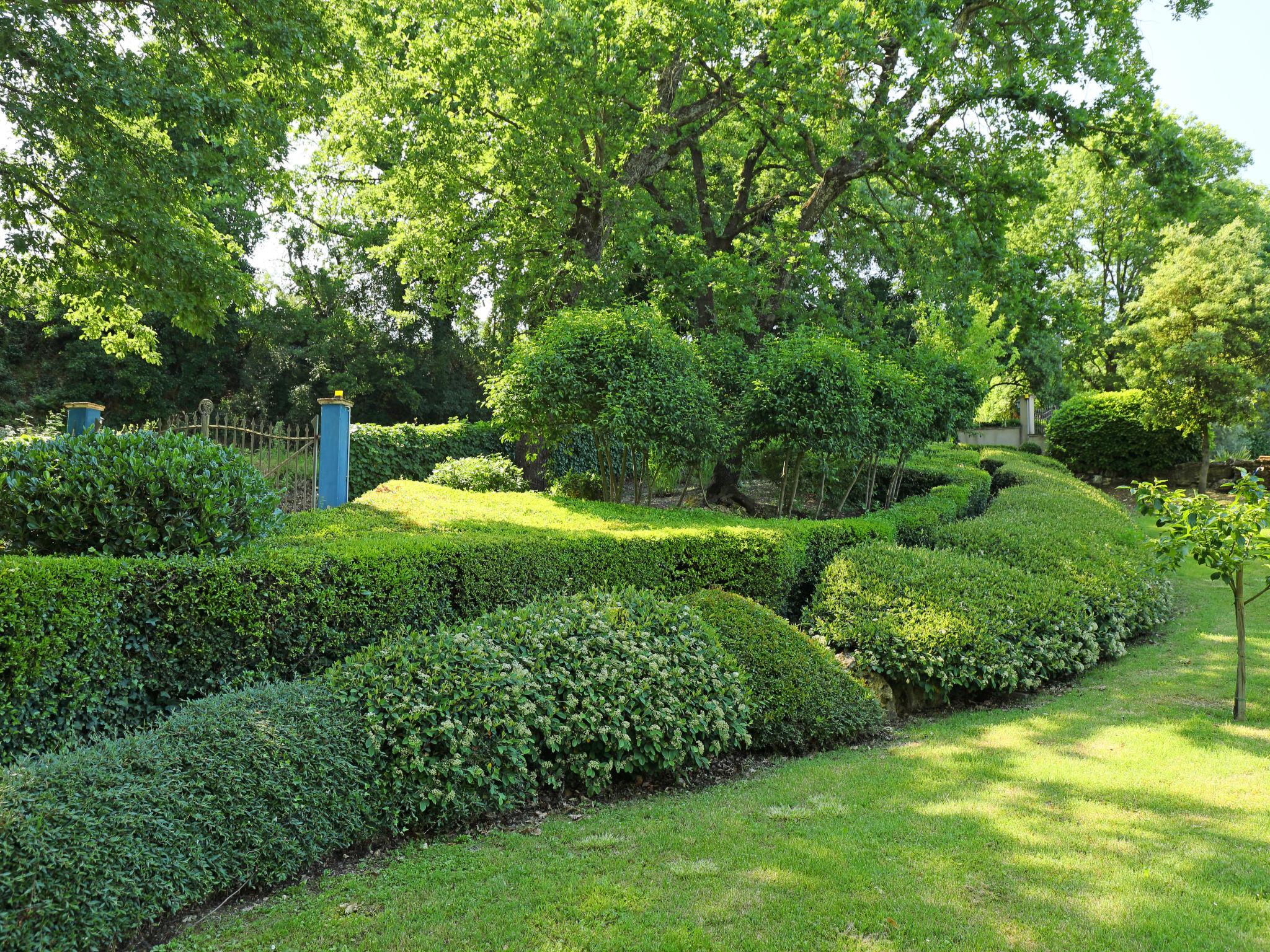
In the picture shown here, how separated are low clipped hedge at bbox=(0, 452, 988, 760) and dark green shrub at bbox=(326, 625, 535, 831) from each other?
718 mm

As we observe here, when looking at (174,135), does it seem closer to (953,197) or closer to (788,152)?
(788,152)

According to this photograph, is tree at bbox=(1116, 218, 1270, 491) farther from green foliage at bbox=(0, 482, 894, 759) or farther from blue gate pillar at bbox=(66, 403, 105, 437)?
blue gate pillar at bbox=(66, 403, 105, 437)

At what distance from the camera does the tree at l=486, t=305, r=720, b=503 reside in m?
9.42

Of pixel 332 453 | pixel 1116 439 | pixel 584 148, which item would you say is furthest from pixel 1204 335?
pixel 332 453

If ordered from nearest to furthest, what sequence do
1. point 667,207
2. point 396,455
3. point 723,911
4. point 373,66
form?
point 723,911 < point 373,66 < point 396,455 < point 667,207

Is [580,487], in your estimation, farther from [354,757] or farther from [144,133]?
[354,757]

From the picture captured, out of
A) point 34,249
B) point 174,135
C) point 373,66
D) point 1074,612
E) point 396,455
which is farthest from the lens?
point 174,135

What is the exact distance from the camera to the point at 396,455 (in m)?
15.5

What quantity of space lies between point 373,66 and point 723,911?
43.6 ft

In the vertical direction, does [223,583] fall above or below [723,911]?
above

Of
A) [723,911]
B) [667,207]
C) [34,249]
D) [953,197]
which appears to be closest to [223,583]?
[723,911]

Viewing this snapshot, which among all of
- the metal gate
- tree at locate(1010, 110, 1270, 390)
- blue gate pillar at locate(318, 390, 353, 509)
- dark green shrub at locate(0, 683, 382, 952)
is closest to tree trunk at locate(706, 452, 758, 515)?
blue gate pillar at locate(318, 390, 353, 509)

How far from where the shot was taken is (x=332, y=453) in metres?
11.5

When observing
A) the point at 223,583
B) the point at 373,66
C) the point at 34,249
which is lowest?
the point at 223,583
